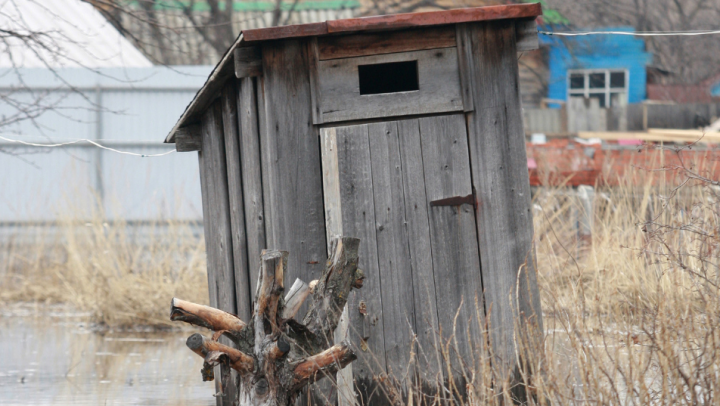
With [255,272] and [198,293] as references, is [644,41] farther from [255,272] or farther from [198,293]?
[255,272]

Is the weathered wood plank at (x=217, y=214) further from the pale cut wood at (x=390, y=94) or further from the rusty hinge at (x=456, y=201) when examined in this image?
the rusty hinge at (x=456, y=201)

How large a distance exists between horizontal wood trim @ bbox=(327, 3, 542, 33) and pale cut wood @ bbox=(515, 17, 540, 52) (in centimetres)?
15

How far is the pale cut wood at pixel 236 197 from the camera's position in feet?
17.5

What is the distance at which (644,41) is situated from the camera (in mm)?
23031

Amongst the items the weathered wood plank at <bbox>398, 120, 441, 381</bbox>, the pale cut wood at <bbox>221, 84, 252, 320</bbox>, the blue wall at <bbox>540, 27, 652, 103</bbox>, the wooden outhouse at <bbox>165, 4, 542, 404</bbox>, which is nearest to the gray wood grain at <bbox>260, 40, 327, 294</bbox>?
the wooden outhouse at <bbox>165, 4, 542, 404</bbox>

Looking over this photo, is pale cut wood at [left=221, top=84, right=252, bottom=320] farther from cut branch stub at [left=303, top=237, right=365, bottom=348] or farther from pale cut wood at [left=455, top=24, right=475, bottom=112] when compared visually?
cut branch stub at [left=303, top=237, right=365, bottom=348]

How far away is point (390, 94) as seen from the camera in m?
4.74

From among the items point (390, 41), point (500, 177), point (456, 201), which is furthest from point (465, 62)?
point (456, 201)

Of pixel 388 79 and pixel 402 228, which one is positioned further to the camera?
pixel 388 79

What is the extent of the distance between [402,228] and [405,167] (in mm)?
321

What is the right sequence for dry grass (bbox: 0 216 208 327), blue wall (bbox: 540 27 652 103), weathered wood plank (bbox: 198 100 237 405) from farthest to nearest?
1. blue wall (bbox: 540 27 652 103)
2. dry grass (bbox: 0 216 208 327)
3. weathered wood plank (bbox: 198 100 237 405)

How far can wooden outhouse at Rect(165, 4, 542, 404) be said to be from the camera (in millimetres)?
4637

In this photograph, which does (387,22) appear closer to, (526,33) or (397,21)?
(397,21)

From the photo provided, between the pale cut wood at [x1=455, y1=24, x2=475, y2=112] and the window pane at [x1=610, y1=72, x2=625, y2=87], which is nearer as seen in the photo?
the pale cut wood at [x1=455, y1=24, x2=475, y2=112]
